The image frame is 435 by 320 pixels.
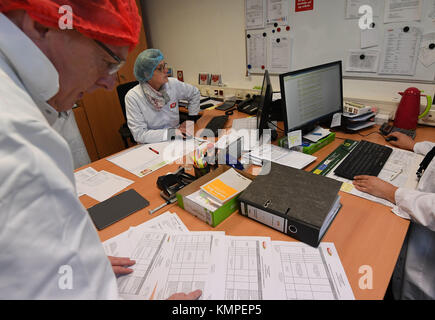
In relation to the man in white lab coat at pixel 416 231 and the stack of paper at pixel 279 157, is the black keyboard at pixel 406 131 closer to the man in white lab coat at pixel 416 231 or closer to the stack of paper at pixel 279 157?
the man in white lab coat at pixel 416 231

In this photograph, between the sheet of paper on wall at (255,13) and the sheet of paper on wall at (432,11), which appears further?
the sheet of paper on wall at (255,13)

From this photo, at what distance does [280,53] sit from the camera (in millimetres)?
2266

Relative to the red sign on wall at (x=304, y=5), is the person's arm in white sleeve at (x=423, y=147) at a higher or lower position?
lower

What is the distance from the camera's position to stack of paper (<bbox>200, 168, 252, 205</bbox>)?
1006 mm

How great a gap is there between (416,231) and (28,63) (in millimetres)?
1434

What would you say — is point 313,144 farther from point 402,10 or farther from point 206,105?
point 206,105

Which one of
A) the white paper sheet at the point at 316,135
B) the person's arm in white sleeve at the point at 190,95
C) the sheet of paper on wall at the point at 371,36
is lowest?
the white paper sheet at the point at 316,135

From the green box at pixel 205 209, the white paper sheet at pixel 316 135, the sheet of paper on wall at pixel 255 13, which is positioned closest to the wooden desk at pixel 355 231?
the green box at pixel 205 209

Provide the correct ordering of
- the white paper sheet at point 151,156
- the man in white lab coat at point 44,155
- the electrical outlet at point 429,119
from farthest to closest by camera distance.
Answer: the electrical outlet at point 429,119 → the white paper sheet at point 151,156 → the man in white lab coat at point 44,155

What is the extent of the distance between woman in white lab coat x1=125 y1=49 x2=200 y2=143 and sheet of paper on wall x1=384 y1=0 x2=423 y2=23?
1.58 metres

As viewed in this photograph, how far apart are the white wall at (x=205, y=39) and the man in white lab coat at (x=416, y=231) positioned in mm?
1085

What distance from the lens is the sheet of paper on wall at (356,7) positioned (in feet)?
5.63
